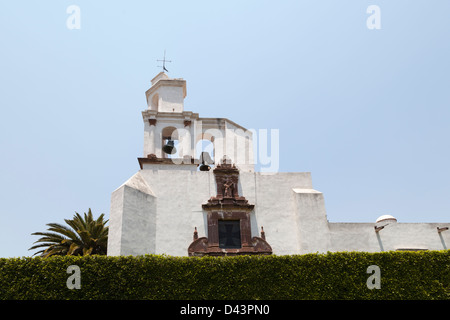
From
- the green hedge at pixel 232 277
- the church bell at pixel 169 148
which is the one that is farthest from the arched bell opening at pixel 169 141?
the green hedge at pixel 232 277

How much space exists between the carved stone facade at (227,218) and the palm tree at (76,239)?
680 centimetres

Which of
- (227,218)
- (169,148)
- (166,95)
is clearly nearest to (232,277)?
(227,218)

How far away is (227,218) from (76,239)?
9098 millimetres

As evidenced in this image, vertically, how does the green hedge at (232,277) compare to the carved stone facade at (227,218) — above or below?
below

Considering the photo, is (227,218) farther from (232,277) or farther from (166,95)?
(166,95)

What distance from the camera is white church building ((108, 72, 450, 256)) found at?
18688 mm

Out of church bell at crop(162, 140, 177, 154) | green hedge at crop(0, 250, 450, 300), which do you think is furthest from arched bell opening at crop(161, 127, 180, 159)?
green hedge at crop(0, 250, 450, 300)

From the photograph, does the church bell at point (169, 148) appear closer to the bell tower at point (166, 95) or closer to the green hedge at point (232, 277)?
the bell tower at point (166, 95)

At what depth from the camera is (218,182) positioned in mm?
20781

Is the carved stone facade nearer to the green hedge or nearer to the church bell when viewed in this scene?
the church bell

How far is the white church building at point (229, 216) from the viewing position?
61.3ft

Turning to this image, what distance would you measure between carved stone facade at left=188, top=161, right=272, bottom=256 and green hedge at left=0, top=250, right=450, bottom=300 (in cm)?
373

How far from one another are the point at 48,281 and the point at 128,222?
15.5 ft

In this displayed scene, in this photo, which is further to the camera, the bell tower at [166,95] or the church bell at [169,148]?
the bell tower at [166,95]
